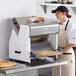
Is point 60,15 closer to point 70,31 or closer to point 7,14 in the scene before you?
point 70,31

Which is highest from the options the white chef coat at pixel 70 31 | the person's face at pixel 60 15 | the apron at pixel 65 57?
the person's face at pixel 60 15

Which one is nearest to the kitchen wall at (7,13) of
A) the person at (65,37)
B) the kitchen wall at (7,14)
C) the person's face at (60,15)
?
the kitchen wall at (7,14)

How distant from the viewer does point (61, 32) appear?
3.13 meters

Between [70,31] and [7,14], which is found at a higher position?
[7,14]

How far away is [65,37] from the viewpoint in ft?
10.3

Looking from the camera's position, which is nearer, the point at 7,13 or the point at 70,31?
the point at 7,13

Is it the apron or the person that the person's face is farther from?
the apron

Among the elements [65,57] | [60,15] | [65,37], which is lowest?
[65,57]

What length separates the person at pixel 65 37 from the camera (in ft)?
10.1

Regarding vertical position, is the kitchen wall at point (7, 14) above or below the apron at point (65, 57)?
above

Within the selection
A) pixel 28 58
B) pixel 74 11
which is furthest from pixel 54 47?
pixel 74 11

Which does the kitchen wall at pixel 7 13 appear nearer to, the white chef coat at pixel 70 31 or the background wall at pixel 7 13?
the background wall at pixel 7 13

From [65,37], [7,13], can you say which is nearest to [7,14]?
[7,13]

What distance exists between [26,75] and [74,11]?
1415 mm
